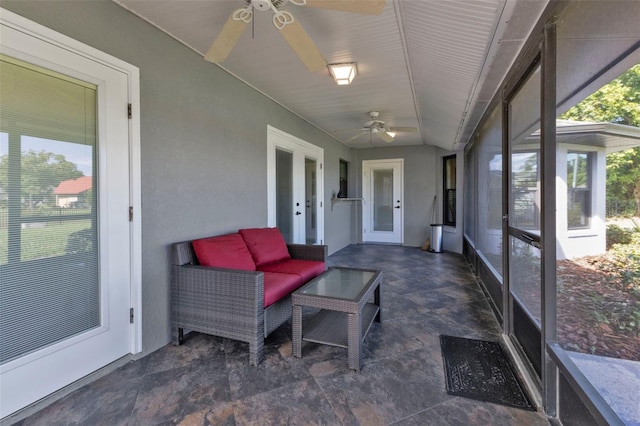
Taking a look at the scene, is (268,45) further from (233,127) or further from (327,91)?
(327,91)

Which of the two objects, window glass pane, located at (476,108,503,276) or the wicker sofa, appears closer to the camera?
the wicker sofa

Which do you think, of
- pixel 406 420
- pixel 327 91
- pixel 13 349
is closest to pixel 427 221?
pixel 327 91

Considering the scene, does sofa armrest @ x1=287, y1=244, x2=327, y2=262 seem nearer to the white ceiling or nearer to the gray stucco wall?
the gray stucco wall

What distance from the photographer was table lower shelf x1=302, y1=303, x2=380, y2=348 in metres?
2.02

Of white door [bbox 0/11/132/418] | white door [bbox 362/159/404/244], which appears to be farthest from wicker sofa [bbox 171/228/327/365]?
white door [bbox 362/159/404/244]

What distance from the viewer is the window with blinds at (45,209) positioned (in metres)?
1.46

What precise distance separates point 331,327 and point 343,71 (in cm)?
227

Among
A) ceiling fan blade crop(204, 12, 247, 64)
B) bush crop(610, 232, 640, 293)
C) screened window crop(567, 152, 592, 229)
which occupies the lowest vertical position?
bush crop(610, 232, 640, 293)

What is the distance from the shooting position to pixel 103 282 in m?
1.87

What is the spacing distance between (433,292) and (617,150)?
266 cm

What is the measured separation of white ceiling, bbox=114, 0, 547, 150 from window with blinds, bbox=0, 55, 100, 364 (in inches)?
32.8

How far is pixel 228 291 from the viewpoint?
6.62 ft

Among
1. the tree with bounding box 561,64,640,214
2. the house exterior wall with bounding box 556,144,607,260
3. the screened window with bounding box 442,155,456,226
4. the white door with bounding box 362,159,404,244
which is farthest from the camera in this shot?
the white door with bounding box 362,159,404,244

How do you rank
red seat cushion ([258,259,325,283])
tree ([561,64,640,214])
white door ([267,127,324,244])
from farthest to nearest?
white door ([267,127,324,244])
red seat cushion ([258,259,325,283])
tree ([561,64,640,214])
